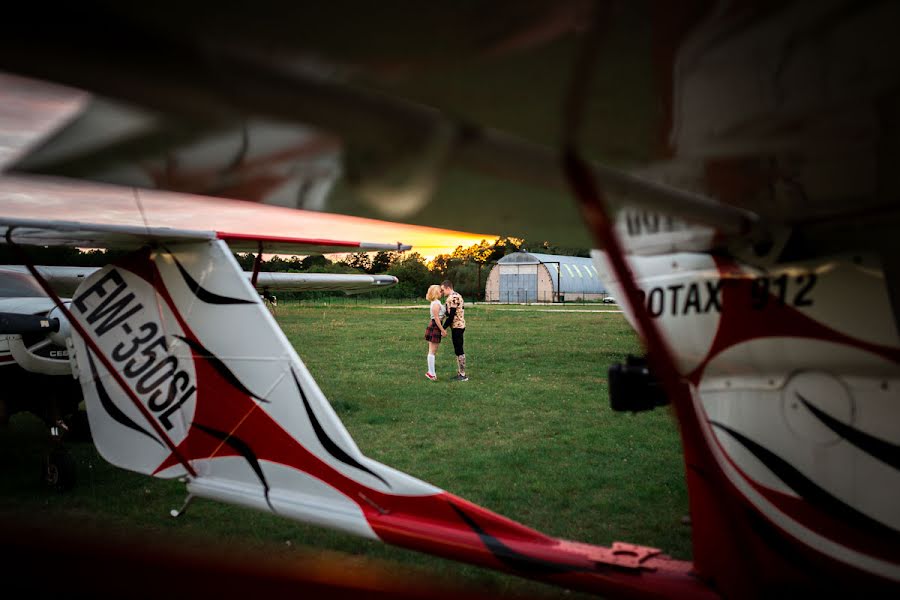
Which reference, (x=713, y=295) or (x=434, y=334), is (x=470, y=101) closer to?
(x=713, y=295)

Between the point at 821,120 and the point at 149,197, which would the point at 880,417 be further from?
the point at 149,197

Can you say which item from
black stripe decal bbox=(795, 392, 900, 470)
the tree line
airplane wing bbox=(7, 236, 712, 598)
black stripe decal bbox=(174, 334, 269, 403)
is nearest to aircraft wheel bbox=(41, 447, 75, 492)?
the tree line

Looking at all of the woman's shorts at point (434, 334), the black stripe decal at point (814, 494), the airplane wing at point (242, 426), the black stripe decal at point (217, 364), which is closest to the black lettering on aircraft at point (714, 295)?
the black stripe decal at point (814, 494)

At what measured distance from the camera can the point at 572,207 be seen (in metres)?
2.54

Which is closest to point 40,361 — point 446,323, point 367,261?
point 367,261

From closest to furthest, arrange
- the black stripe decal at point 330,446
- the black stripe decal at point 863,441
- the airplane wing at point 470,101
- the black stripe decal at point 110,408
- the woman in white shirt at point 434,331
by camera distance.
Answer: the airplane wing at point 470,101 < the black stripe decal at point 863,441 < the black stripe decal at point 330,446 < the black stripe decal at point 110,408 < the woman in white shirt at point 434,331

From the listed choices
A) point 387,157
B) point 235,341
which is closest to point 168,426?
point 235,341

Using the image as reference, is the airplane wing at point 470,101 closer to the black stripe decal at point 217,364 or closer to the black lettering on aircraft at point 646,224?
the black lettering on aircraft at point 646,224

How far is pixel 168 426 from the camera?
3.89 metres

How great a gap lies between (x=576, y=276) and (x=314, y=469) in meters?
48.3

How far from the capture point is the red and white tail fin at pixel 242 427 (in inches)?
106

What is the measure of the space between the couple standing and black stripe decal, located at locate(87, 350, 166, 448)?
25.5 feet

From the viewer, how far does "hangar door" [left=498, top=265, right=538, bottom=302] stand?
163ft

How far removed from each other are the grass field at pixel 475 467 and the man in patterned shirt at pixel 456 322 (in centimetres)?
33
